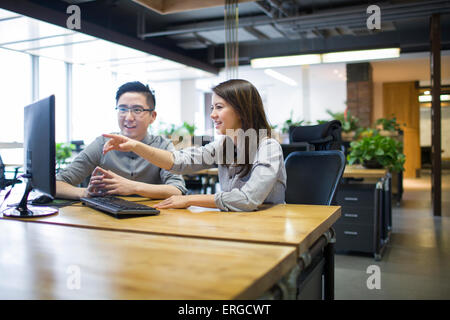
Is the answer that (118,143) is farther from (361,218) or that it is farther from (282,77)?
(282,77)

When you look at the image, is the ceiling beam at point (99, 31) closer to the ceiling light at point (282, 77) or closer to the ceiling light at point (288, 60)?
the ceiling light at point (282, 77)

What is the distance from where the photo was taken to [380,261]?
3.42 m

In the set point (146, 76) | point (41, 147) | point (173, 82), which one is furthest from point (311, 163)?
point (173, 82)

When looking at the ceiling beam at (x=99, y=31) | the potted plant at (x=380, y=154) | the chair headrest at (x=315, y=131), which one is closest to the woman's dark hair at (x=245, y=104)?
the chair headrest at (x=315, y=131)

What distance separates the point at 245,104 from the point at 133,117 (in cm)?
76

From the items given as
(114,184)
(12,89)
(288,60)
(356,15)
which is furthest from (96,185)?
(12,89)

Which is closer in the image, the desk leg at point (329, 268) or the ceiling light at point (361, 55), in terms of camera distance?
the desk leg at point (329, 268)

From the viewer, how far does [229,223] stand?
1222mm

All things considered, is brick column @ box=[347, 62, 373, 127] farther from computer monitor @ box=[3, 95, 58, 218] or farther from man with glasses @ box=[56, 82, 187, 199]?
computer monitor @ box=[3, 95, 58, 218]

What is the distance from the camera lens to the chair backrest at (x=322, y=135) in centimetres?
236

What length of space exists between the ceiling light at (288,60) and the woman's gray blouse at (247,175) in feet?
14.0

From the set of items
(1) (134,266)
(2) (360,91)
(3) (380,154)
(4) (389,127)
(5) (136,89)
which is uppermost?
(2) (360,91)

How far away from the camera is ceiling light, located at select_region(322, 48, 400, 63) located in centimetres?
556

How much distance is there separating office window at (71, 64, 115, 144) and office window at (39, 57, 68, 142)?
0.84ft
